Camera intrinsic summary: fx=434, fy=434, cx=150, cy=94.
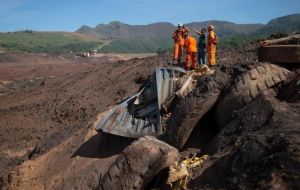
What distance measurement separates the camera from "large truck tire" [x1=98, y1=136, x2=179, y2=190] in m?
6.79

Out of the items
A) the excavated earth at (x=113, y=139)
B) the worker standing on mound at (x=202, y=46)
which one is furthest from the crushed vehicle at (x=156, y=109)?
the worker standing on mound at (x=202, y=46)

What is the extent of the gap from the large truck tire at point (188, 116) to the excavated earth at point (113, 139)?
6.9 inches

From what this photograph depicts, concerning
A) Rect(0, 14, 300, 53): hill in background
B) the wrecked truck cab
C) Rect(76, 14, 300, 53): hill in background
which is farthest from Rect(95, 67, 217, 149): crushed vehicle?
Rect(76, 14, 300, 53): hill in background

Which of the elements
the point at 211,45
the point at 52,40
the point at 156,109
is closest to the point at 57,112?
the point at 211,45

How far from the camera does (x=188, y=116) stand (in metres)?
7.78

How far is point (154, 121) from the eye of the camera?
363 inches

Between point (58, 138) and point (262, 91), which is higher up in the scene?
point (262, 91)

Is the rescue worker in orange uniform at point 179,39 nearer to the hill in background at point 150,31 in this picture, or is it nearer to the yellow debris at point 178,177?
the yellow debris at point 178,177

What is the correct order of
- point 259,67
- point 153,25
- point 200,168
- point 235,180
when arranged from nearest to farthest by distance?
point 235,180 → point 200,168 → point 259,67 → point 153,25

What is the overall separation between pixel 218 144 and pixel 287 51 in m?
2.47

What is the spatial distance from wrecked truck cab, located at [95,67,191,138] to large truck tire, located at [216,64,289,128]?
1.63 meters

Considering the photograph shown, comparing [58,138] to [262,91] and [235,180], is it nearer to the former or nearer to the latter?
[262,91]

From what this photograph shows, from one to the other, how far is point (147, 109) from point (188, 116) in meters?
2.30

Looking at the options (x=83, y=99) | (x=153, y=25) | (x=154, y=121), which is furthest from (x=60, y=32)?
(x=154, y=121)
